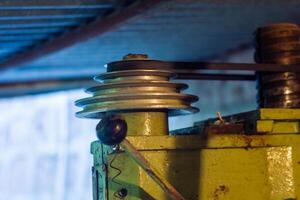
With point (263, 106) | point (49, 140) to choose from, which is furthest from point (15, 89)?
point (263, 106)

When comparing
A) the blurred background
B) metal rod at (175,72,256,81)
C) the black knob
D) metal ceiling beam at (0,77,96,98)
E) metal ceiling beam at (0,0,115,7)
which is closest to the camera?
the black knob

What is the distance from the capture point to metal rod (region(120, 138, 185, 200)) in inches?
53.3

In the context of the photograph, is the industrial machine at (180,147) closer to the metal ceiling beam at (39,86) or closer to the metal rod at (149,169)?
the metal rod at (149,169)

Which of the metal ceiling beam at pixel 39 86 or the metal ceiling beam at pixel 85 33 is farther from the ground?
the metal ceiling beam at pixel 39 86

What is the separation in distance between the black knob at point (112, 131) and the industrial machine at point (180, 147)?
4.8 inches

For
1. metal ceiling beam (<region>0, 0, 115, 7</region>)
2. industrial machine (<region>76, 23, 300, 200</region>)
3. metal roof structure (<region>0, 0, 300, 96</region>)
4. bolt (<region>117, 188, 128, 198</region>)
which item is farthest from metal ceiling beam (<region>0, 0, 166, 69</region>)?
bolt (<region>117, 188, 128, 198</region>)

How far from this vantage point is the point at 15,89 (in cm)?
449

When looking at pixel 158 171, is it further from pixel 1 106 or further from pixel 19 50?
pixel 1 106

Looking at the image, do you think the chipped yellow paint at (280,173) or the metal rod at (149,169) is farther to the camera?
the chipped yellow paint at (280,173)

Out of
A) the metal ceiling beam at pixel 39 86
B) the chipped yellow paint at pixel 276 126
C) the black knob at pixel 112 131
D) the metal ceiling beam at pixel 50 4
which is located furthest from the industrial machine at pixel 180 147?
the metal ceiling beam at pixel 39 86

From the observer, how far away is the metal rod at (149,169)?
4.44 feet

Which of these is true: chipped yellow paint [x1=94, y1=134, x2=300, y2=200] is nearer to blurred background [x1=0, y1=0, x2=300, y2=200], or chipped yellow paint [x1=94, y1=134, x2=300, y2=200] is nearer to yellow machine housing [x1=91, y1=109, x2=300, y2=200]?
yellow machine housing [x1=91, y1=109, x2=300, y2=200]

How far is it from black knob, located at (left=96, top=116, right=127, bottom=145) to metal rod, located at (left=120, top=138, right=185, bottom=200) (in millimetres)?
26

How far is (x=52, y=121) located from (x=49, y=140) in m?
0.15
